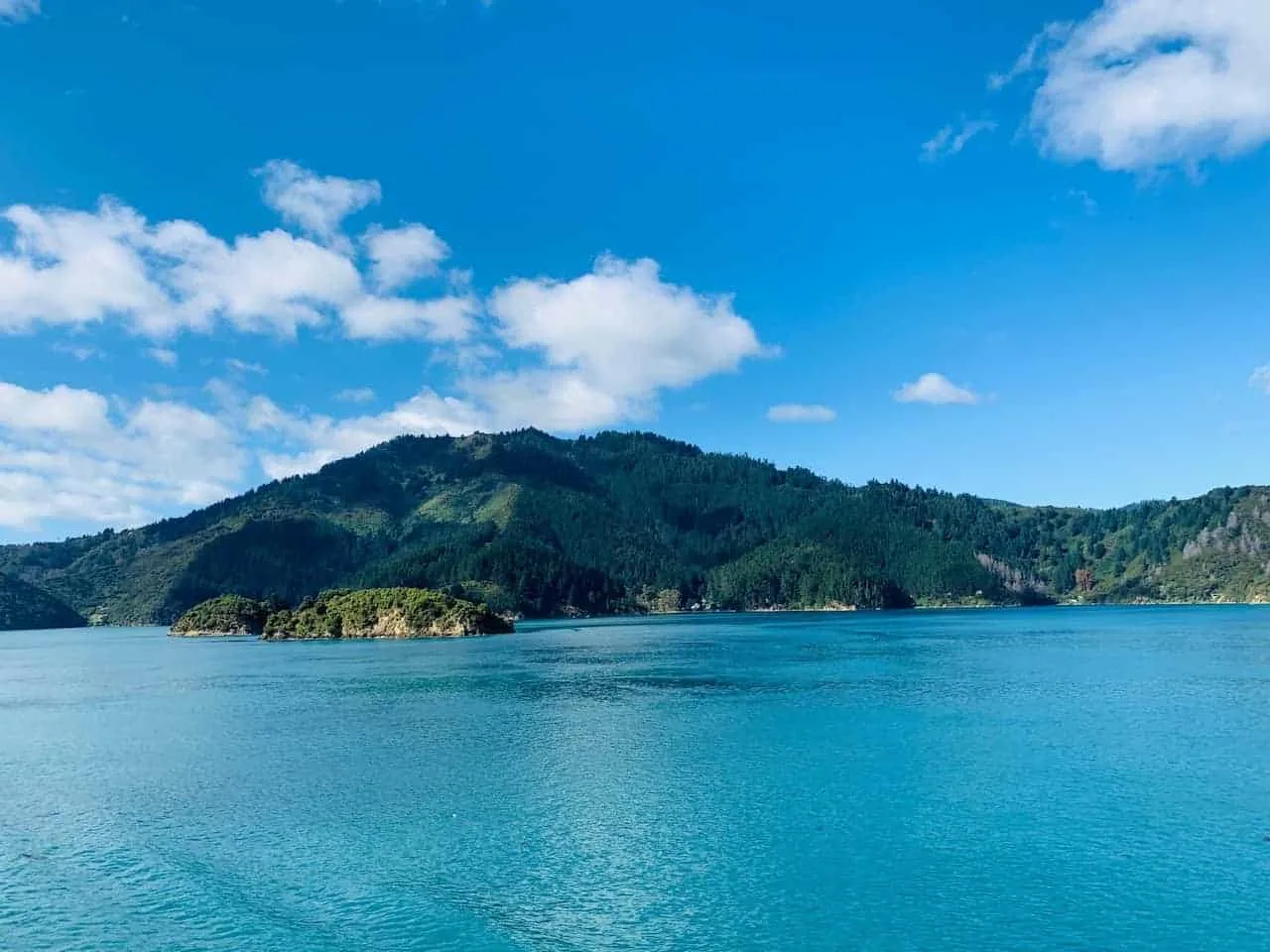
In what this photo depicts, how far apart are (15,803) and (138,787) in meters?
7.16

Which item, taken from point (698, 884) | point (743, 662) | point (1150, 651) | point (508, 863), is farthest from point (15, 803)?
point (1150, 651)

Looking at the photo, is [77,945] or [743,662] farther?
[743,662]

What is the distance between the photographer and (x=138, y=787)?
6281 centimetres

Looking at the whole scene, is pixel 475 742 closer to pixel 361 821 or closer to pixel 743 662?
pixel 361 821

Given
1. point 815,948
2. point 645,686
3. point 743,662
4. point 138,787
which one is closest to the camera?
point 815,948

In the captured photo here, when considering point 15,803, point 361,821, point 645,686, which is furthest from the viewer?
point 645,686

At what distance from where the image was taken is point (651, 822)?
50344mm

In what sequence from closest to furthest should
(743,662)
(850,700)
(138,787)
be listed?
(138,787) → (850,700) → (743,662)

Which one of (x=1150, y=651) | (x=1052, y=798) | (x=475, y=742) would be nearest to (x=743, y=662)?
(x=1150, y=651)

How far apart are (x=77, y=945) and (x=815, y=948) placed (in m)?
29.2

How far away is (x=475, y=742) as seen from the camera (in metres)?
76.3

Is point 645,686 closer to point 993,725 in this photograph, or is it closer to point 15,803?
point 993,725

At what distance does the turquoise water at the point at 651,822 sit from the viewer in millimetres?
36562

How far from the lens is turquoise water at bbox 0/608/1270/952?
36.6 metres
